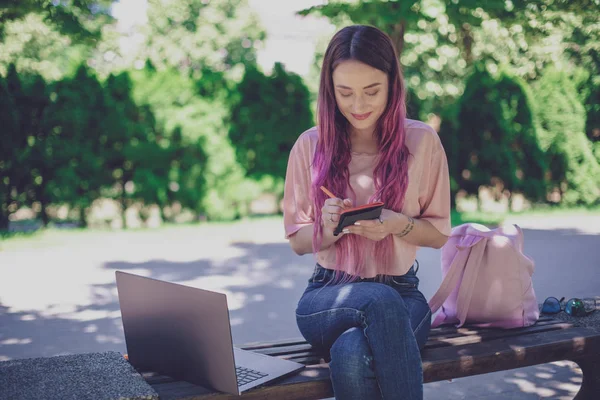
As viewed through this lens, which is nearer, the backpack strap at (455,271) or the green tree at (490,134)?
the backpack strap at (455,271)

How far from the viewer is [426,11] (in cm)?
799

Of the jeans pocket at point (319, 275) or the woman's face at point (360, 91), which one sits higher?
the woman's face at point (360, 91)

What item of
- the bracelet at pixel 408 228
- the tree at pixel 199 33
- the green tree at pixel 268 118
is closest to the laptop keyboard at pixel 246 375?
the bracelet at pixel 408 228

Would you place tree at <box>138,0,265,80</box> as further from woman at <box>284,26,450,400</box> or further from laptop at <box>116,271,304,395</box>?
laptop at <box>116,271,304,395</box>

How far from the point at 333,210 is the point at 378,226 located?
188 millimetres

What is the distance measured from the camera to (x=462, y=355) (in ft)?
8.64

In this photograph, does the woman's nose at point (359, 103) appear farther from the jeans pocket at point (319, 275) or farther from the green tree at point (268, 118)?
the green tree at point (268, 118)

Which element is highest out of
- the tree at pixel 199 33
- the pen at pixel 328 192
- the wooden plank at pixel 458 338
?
the tree at pixel 199 33

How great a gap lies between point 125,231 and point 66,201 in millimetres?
995

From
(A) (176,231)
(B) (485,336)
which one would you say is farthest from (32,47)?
(B) (485,336)

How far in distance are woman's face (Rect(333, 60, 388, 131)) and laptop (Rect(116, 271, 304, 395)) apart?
106 centimetres

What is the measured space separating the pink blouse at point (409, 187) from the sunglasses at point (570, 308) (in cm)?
88

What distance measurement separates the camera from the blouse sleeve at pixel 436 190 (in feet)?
9.51

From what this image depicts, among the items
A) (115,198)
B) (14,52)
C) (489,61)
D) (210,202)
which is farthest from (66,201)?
(14,52)
